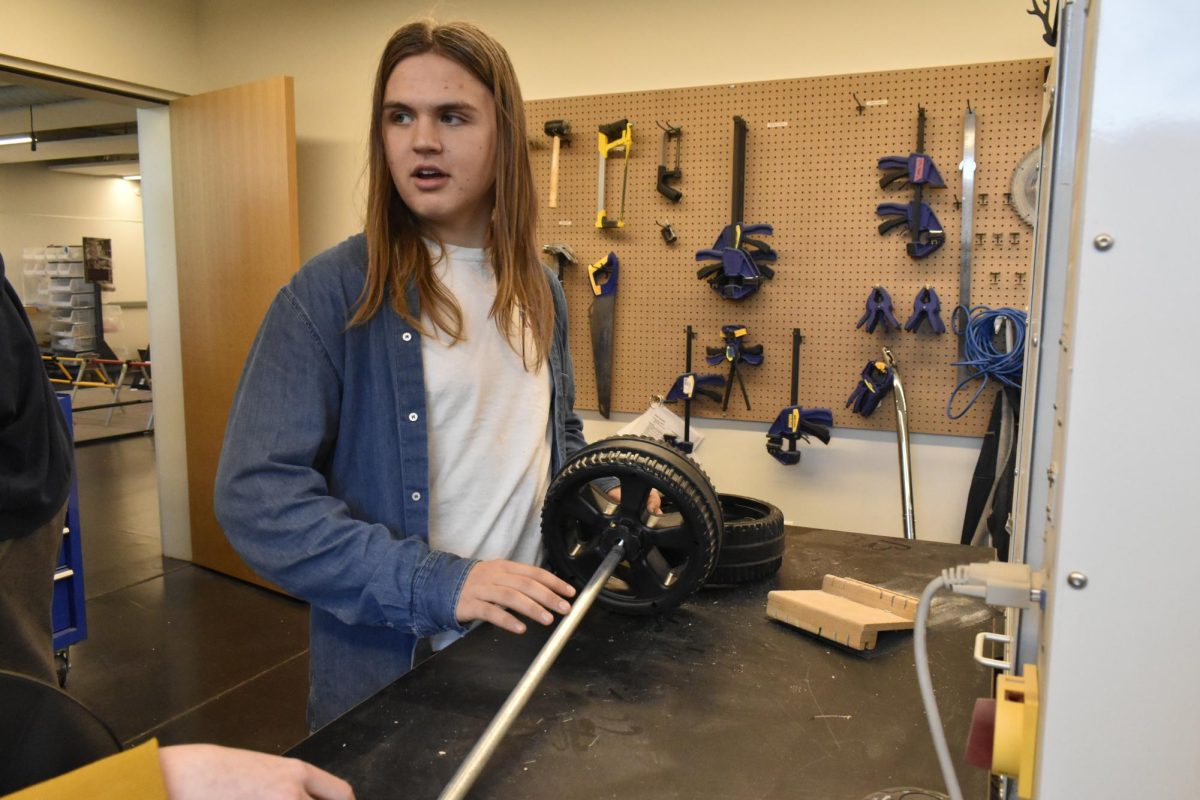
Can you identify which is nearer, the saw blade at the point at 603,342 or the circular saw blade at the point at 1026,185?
the circular saw blade at the point at 1026,185

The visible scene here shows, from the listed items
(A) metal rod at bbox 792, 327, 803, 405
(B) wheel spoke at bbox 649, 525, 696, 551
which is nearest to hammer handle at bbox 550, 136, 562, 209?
(A) metal rod at bbox 792, 327, 803, 405

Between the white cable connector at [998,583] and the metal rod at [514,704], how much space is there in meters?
0.45

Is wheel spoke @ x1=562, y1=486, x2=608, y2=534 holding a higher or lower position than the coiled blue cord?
lower

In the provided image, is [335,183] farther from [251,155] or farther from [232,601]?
[232,601]

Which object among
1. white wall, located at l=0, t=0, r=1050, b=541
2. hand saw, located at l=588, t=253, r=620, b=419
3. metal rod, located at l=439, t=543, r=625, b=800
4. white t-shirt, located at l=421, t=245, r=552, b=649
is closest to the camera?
metal rod, located at l=439, t=543, r=625, b=800

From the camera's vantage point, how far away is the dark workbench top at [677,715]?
811mm

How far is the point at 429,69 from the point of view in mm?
1183

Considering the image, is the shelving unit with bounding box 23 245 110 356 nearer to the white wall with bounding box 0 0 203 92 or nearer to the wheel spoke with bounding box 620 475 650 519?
the white wall with bounding box 0 0 203 92

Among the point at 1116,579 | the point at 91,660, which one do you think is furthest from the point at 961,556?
the point at 91,660

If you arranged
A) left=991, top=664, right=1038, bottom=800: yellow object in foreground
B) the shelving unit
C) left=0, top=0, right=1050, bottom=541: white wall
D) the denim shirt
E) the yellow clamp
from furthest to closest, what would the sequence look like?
the shelving unit → the yellow clamp → left=0, top=0, right=1050, bottom=541: white wall → the denim shirt → left=991, top=664, right=1038, bottom=800: yellow object in foreground

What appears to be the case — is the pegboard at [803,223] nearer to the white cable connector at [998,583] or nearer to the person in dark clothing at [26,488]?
the person in dark clothing at [26,488]

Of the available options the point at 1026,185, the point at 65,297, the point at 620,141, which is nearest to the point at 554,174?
the point at 620,141

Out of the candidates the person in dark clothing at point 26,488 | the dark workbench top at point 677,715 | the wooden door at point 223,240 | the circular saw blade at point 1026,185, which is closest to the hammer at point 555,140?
the wooden door at point 223,240

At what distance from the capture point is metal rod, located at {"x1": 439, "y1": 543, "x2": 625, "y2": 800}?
73 cm
